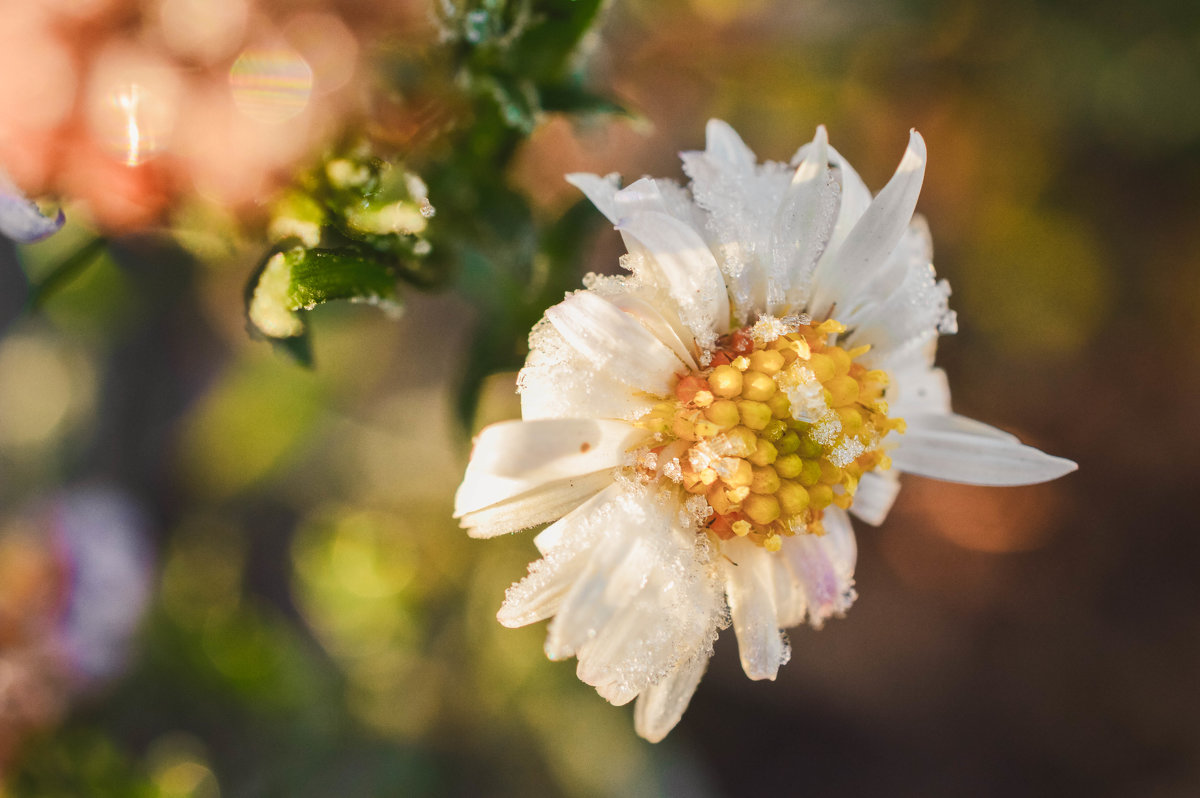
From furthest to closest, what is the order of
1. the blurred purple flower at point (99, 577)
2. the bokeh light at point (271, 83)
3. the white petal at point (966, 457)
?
the blurred purple flower at point (99, 577) → the white petal at point (966, 457) → the bokeh light at point (271, 83)

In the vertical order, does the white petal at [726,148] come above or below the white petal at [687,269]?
above

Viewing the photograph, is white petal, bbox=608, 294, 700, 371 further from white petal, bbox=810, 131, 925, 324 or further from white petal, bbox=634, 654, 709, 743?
white petal, bbox=634, 654, 709, 743

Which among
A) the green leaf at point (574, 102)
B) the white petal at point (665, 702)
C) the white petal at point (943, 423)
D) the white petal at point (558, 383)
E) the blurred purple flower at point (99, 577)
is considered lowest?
Answer: the blurred purple flower at point (99, 577)

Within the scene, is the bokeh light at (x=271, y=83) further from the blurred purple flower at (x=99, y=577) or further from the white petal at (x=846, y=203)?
the blurred purple flower at (x=99, y=577)

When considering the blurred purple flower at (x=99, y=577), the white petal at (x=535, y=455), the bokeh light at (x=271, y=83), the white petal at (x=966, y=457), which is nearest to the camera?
the white petal at (x=535, y=455)

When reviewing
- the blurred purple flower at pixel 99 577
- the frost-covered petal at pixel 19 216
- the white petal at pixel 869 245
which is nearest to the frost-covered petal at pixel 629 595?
the white petal at pixel 869 245

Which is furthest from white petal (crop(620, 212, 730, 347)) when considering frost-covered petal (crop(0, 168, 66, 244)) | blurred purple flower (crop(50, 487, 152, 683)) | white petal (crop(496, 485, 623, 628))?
blurred purple flower (crop(50, 487, 152, 683))

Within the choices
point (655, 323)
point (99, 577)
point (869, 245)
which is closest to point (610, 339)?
point (655, 323)
